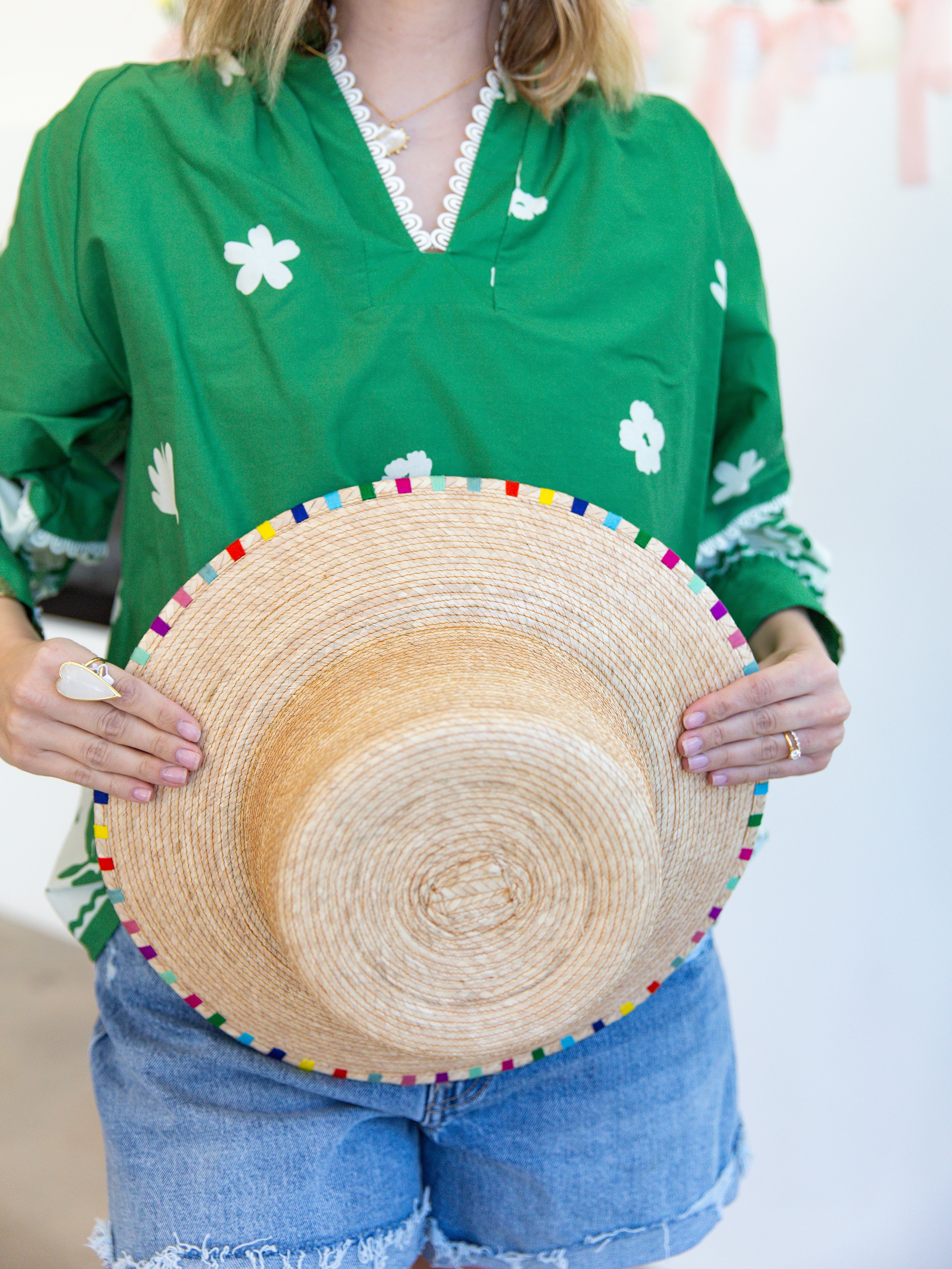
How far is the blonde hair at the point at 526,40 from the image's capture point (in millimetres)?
866

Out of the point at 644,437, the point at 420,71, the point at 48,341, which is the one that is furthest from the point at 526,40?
the point at 48,341

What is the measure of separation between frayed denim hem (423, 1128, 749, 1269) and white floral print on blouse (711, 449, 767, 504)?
27.3 inches

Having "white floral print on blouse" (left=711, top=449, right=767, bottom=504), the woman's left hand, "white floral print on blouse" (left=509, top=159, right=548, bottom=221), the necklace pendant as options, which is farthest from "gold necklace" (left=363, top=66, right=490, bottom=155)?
the woman's left hand

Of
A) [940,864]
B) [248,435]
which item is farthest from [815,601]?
[940,864]

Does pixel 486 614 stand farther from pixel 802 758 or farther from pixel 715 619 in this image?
pixel 802 758

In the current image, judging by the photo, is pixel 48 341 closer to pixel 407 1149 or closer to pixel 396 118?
pixel 396 118

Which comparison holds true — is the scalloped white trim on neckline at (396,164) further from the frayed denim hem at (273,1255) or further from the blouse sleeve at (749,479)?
the frayed denim hem at (273,1255)

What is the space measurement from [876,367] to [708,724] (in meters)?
0.90

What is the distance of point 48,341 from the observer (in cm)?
86

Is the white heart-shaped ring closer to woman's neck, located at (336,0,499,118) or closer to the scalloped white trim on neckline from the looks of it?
the scalloped white trim on neckline

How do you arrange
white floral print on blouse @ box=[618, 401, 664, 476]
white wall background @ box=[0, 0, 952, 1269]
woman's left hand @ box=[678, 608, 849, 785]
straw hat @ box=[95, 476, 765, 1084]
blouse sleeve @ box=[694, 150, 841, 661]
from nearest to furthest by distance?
straw hat @ box=[95, 476, 765, 1084], woman's left hand @ box=[678, 608, 849, 785], white floral print on blouse @ box=[618, 401, 664, 476], blouse sleeve @ box=[694, 150, 841, 661], white wall background @ box=[0, 0, 952, 1269]

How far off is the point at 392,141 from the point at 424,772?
59 centimetres

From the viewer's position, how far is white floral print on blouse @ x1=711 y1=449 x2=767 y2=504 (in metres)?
1.01

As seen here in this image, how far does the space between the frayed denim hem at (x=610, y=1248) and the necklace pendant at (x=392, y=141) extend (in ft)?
3.28
